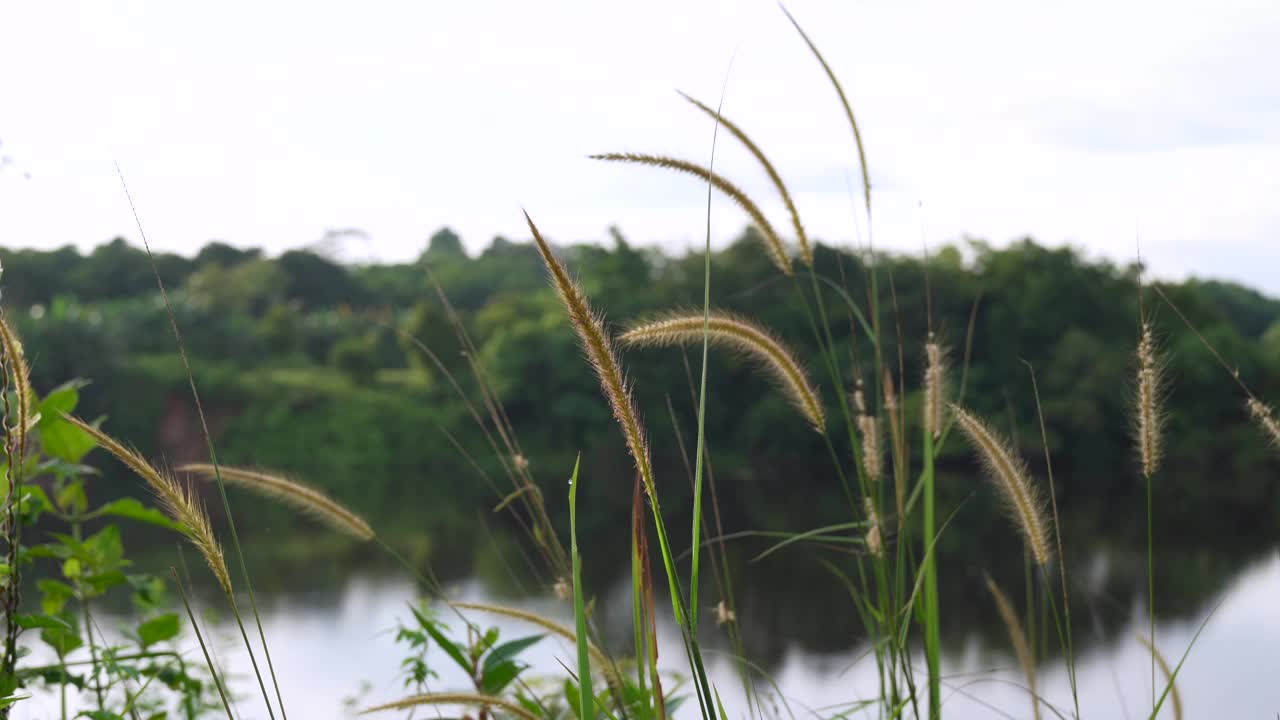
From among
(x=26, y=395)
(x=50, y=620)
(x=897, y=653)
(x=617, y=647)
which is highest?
(x=26, y=395)

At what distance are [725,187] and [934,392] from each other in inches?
13.8

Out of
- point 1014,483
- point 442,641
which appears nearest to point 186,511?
point 442,641

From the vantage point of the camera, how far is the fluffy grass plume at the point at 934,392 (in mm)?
1263

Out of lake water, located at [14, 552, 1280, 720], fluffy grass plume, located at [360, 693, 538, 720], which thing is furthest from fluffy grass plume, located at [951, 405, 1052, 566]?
lake water, located at [14, 552, 1280, 720]

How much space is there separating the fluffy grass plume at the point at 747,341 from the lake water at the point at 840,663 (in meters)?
6.50

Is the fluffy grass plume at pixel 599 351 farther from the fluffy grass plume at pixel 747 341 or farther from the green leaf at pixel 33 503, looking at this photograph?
the green leaf at pixel 33 503

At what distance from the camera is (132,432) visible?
71.5ft

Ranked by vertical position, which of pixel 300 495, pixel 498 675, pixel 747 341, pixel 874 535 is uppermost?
pixel 747 341

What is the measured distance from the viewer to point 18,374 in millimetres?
848

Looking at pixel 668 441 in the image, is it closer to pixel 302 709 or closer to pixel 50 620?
pixel 302 709

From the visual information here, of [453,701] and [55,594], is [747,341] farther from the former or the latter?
[55,594]

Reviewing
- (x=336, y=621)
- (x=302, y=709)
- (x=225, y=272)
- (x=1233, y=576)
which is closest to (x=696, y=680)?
(x=302, y=709)

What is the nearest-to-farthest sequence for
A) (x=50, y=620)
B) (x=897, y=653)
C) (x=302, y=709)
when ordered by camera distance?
(x=50, y=620) < (x=897, y=653) < (x=302, y=709)

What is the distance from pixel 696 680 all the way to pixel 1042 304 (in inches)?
932
